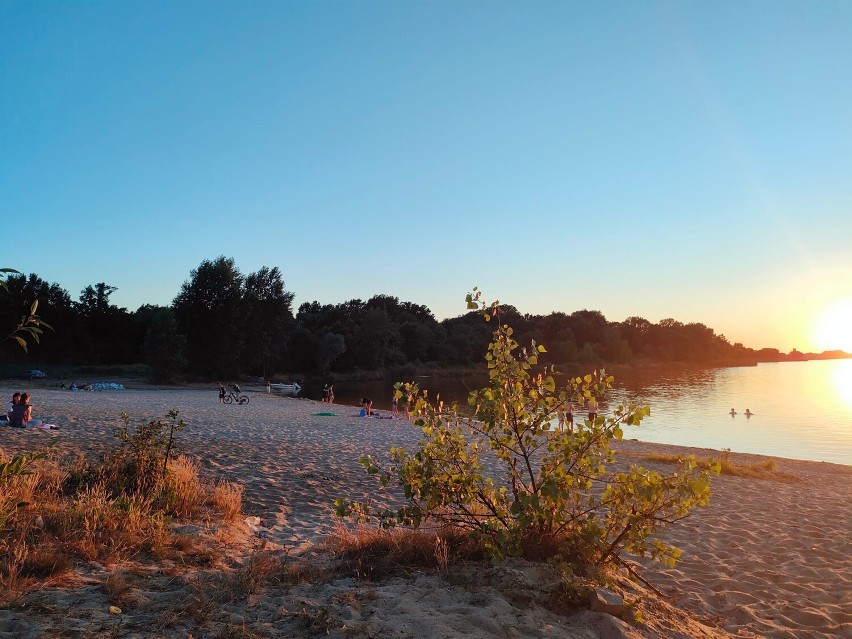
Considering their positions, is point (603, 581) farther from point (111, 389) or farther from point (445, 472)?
point (111, 389)

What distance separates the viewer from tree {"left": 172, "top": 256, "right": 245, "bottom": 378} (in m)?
56.9

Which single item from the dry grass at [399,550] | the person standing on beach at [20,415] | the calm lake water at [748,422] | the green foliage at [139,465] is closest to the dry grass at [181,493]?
the green foliage at [139,465]

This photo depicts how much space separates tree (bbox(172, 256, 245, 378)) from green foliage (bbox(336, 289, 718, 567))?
55344 mm

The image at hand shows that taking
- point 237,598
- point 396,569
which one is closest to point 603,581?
point 396,569

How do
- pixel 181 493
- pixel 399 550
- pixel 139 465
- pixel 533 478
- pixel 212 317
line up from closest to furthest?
pixel 533 478 < pixel 399 550 < pixel 181 493 < pixel 139 465 < pixel 212 317

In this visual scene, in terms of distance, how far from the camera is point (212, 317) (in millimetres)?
57125

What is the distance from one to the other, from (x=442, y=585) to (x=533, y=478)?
1168 mm

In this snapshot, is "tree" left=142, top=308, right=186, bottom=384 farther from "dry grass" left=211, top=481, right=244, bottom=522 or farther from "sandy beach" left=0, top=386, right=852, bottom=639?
"dry grass" left=211, top=481, right=244, bottom=522

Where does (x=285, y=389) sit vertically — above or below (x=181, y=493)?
below

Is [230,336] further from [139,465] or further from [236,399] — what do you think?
[139,465]

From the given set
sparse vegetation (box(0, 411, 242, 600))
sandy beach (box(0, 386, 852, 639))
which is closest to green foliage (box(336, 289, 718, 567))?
sandy beach (box(0, 386, 852, 639))

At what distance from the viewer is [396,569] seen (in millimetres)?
4883

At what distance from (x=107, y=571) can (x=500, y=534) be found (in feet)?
10.2

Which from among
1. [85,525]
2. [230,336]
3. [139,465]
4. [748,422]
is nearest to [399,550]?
[85,525]
